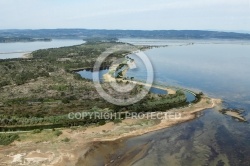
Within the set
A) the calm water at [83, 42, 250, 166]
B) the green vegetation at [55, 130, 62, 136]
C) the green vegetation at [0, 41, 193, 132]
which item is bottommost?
the calm water at [83, 42, 250, 166]

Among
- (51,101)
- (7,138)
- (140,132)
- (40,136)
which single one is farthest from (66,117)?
(140,132)

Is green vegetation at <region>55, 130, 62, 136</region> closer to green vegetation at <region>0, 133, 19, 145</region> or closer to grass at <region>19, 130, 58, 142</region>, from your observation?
grass at <region>19, 130, 58, 142</region>

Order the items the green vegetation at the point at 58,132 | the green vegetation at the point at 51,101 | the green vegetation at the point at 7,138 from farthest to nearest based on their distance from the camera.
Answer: the green vegetation at the point at 51,101 → the green vegetation at the point at 58,132 → the green vegetation at the point at 7,138

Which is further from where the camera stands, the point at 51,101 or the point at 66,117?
the point at 51,101

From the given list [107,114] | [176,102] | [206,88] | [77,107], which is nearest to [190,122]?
[176,102]

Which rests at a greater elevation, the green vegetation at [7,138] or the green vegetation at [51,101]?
the green vegetation at [51,101]

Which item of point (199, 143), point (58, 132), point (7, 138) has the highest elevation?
point (58, 132)

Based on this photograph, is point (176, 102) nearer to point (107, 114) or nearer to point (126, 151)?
point (107, 114)

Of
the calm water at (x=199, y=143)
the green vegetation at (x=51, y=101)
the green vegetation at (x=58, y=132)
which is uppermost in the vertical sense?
the green vegetation at (x=51, y=101)

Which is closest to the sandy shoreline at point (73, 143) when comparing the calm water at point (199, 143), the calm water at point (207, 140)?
the calm water at point (199, 143)

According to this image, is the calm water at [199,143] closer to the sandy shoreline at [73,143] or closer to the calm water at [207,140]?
the calm water at [207,140]

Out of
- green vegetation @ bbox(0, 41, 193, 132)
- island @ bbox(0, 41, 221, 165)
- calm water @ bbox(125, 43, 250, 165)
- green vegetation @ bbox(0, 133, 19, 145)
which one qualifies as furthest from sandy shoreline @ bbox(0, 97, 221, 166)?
green vegetation @ bbox(0, 41, 193, 132)

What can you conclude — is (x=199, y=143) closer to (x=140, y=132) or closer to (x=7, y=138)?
(x=140, y=132)
